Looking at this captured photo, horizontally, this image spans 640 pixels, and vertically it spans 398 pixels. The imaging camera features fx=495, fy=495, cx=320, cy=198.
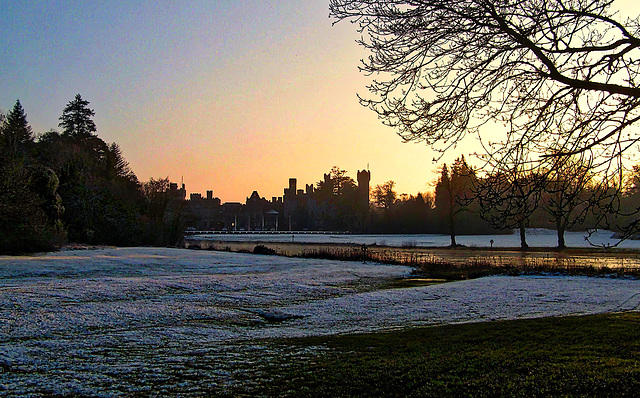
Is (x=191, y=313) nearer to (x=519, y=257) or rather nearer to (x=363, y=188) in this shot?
(x=519, y=257)

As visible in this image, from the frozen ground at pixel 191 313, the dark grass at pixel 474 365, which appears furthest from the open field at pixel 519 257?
the dark grass at pixel 474 365

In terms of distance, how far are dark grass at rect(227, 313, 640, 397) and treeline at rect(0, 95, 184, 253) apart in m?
27.1

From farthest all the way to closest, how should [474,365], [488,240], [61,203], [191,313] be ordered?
[488,240], [61,203], [191,313], [474,365]

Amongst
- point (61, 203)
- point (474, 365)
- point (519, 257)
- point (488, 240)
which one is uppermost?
point (61, 203)

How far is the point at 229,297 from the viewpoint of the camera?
18.6 meters

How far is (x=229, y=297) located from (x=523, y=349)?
1204cm

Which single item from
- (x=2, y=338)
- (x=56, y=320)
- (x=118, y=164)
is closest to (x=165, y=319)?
(x=56, y=320)

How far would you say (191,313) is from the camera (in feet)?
49.8

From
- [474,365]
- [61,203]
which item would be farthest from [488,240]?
[474,365]

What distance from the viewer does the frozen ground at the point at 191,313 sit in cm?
803

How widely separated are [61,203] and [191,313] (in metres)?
30.7

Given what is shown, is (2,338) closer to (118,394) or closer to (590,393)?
(118,394)

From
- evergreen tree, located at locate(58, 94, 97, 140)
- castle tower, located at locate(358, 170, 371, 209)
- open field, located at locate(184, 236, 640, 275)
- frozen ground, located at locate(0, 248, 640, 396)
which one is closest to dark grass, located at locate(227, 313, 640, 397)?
frozen ground, located at locate(0, 248, 640, 396)

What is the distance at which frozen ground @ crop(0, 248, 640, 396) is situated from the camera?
8.03 metres
